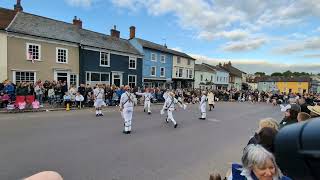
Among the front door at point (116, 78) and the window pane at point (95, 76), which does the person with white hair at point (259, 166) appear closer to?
the window pane at point (95, 76)

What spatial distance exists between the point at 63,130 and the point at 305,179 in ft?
Result: 37.1

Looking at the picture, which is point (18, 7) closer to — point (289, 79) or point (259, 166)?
point (259, 166)

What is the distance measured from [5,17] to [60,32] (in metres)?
5.46

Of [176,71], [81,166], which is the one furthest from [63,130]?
[176,71]

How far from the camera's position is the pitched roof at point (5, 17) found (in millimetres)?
24456

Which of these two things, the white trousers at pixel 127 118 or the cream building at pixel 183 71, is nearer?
the white trousers at pixel 127 118

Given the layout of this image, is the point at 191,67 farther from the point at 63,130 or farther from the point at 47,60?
the point at 63,130

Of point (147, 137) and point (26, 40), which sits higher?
point (26, 40)

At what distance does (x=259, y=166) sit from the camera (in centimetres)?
289

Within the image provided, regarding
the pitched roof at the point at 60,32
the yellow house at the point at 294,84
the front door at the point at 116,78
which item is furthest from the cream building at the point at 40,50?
the yellow house at the point at 294,84

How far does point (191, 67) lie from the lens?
187 ft

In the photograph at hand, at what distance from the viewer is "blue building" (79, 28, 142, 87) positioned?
32.3m

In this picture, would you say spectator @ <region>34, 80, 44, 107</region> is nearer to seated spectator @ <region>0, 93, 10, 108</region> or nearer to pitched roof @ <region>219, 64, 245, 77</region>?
seated spectator @ <region>0, 93, 10, 108</region>

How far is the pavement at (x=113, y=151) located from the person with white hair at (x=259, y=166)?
3622 millimetres
